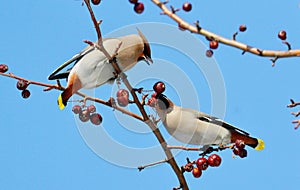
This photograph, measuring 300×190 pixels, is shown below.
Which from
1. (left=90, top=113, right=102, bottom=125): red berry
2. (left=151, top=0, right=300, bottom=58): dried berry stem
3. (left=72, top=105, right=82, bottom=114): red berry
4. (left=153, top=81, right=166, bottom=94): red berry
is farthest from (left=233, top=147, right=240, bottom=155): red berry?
(left=151, top=0, right=300, bottom=58): dried berry stem

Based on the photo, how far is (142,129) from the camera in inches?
146

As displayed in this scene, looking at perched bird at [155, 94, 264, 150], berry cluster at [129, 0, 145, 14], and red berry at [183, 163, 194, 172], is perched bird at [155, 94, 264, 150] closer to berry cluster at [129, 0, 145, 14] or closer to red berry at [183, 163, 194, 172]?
red berry at [183, 163, 194, 172]

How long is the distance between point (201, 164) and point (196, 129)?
1.61 meters

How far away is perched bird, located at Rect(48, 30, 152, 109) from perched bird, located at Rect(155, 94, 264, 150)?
50 centimetres

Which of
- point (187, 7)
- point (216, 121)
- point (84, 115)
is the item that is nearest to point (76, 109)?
point (84, 115)

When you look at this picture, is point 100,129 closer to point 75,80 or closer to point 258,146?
point 75,80

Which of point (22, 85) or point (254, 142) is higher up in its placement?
point (254, 142)

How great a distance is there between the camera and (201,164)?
9.82 ft

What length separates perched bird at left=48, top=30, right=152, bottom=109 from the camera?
12.8ft

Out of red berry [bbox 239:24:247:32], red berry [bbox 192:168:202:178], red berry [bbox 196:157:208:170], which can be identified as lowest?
red berry [bbox 192:168:202:178]

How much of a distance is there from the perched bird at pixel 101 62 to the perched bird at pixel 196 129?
50 cm

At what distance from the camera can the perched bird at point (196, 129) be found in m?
4.49

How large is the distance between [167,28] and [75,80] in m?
0.83

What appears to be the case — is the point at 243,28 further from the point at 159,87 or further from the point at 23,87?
the point at 23,87
